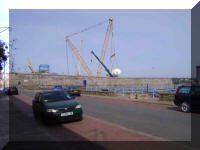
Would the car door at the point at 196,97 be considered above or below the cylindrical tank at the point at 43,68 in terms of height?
below

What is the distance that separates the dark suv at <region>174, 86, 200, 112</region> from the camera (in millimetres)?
11398

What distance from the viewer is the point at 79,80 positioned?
326 ft

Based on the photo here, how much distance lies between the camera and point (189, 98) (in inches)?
462

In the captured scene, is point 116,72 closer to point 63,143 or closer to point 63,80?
point 63,80

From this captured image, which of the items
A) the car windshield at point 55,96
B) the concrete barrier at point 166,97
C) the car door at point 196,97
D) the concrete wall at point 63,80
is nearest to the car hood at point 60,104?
the car windshield at point 55,96

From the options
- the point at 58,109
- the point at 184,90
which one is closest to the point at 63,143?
the point at 58,109

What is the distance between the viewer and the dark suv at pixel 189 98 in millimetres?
11398

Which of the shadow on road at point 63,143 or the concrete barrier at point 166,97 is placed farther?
the concrete barrier at point 166,97

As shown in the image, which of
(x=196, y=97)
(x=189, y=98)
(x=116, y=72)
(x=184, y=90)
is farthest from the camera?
(x=116, y=72)

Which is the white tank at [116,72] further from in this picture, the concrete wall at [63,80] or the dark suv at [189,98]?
the dark suv at [189,98]

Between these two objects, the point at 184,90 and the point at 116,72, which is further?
the point at 116,72

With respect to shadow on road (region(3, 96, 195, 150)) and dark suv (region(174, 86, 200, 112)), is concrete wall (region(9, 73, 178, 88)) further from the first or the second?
shadow on road (region(3, 96, 195, 150))

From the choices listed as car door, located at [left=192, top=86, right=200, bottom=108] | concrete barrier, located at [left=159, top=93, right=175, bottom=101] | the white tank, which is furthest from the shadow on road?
the white tank

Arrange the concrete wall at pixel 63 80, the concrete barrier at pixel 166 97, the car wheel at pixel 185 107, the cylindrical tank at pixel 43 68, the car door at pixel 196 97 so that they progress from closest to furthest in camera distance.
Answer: the car door at pixel 196 97 → the car wheel at pixel 185 107 → the concrete barrier at pixel 166 97 → the concrete wall at pixel 63 80 → the cylindrical tank at pixel 43 68
